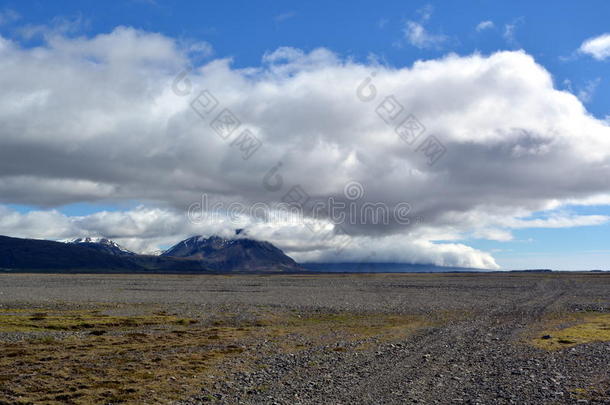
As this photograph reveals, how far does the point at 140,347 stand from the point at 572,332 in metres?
26.9

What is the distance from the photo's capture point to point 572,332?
112ft

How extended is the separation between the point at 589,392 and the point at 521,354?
7976 millimetres

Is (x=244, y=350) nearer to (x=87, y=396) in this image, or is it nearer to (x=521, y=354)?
(x=87, y=396)

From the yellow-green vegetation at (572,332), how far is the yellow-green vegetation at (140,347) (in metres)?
8.42

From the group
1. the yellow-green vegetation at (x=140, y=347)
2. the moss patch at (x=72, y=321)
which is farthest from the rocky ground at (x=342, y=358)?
the moss patch at (x=72, y=321)

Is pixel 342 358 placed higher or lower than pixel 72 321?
higher

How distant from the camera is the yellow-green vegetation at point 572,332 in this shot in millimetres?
29516

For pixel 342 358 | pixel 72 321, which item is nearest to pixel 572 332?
pixel 342 358

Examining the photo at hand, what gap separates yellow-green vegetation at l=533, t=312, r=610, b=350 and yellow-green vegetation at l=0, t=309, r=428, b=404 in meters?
8.42

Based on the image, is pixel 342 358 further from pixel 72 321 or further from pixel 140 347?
pixel 72 321

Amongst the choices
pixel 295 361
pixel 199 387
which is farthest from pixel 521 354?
pixel 199 387

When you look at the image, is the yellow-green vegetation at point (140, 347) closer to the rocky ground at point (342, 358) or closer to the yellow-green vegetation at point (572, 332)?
the rocky ground at point (342, 358)

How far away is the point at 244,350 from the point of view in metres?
26.7

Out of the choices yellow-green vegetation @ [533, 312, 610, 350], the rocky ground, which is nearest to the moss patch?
the rocky ground
